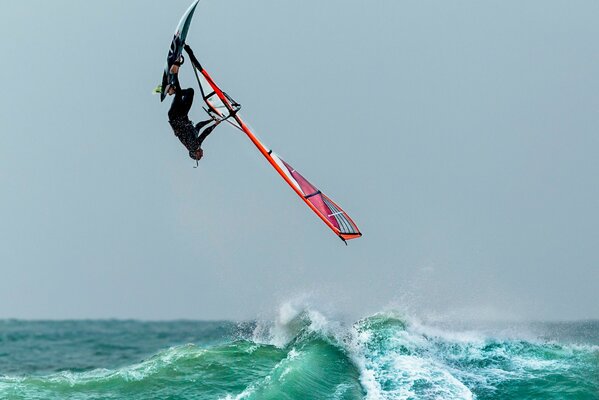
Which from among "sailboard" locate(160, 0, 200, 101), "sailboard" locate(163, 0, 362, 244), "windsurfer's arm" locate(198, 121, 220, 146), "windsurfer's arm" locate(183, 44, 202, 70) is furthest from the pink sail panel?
"sailboard" locate(160, 0, 200, 101)

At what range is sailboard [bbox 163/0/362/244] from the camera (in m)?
10.9

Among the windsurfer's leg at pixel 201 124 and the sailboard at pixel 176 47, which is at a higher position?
the sailboard at pixel 176 47

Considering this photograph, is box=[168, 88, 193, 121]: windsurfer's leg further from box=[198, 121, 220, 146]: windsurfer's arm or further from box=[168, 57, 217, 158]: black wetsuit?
box=[198, 121, 220, 146]: windsurfer's arm

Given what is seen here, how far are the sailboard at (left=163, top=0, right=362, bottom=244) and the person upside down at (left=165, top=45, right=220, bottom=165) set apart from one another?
284 mm

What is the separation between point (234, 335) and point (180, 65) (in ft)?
18.5

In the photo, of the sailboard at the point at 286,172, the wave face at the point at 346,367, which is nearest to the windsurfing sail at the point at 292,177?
the sailboard at the point at 286,172

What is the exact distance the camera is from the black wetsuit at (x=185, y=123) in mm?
10105

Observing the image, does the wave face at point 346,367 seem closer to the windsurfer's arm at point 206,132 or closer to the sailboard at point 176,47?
the windsurfer's arm at point 206,132

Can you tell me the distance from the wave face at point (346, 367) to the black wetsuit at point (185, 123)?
3.53m

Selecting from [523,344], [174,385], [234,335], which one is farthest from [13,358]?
[523,344]

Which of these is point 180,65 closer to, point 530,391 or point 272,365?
point 272,365

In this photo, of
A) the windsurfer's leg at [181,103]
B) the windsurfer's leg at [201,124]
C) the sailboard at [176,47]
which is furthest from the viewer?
the windsurfer's leg at [201,124]

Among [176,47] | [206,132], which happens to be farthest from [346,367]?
[176,47]

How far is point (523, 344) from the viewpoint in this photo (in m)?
13.3
